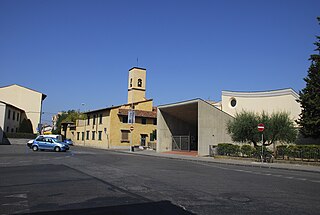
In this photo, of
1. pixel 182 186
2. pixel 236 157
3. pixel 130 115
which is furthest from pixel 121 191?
pixel 130 115

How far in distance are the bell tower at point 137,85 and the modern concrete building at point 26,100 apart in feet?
73.7

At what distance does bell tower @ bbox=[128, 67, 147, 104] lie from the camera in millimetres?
66375

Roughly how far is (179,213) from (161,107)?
3682cm

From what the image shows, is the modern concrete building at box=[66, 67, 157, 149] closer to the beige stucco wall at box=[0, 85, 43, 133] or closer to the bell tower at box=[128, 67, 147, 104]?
the bell tower at box=[128, 67, 147, 104]

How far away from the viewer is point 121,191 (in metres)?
9.24

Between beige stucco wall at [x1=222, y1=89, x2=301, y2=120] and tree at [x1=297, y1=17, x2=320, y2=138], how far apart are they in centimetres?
998

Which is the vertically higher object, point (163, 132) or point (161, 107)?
point (161, 107)

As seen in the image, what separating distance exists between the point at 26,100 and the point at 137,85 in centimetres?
2661

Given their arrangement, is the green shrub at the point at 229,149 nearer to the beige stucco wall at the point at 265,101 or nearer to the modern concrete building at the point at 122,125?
the beige stucco wall at the point at 265,101

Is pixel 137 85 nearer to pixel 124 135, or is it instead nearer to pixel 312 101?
pixel 124 135

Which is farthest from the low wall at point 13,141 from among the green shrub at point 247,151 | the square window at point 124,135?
the green shrub at point 247,151

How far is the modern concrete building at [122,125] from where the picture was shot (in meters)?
53.1

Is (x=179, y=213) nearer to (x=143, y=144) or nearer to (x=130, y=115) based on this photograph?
(x=130, y=115)

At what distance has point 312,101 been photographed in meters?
28.8
